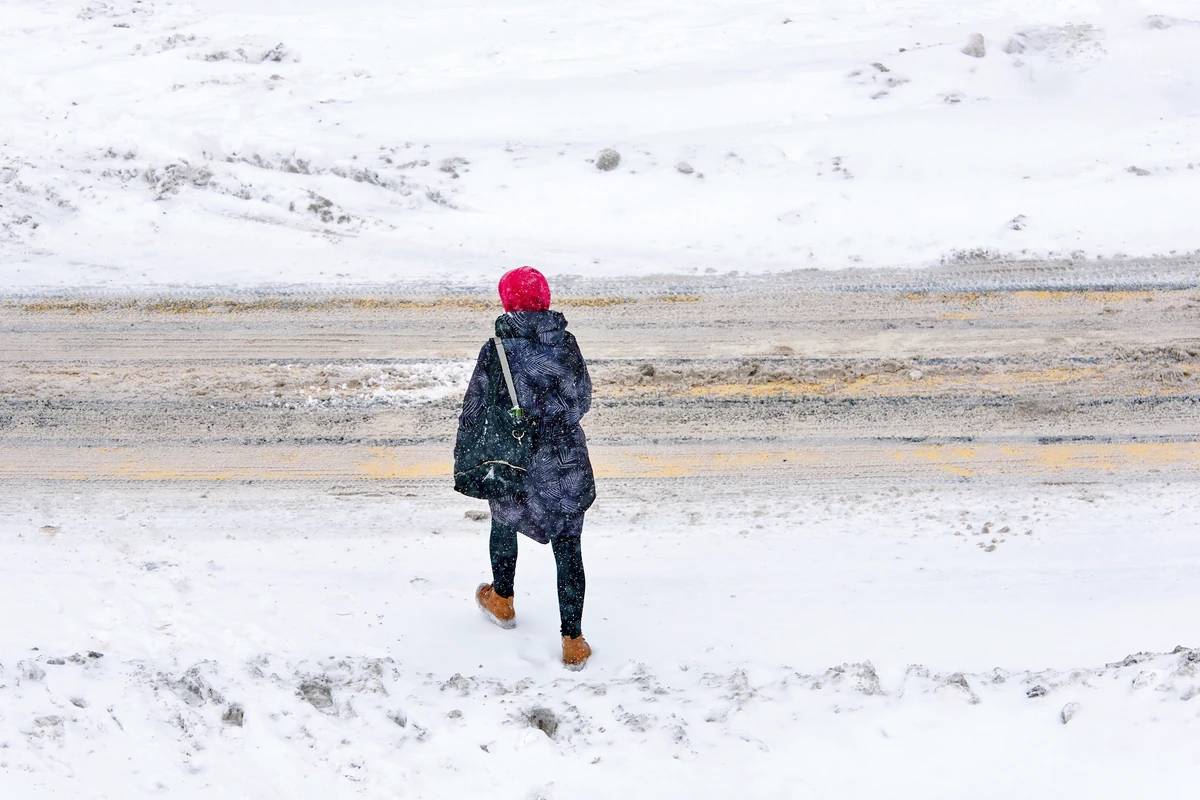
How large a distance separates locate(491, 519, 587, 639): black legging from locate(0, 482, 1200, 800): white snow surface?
0.24 metres

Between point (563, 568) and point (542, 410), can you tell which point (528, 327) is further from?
point (563, 568)

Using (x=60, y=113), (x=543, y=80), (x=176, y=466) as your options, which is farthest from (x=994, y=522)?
(x=60, y=113)

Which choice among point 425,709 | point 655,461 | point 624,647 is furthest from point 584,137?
point 425,709

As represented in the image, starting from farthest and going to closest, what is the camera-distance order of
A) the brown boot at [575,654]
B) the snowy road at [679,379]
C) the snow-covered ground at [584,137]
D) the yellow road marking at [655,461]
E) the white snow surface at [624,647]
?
the snow-covered ground at [584,137] < the snowy road at [679,379] < the yellow road marking at [655,461] < the brown boot at [575,654] < the white snow surface at [624,647]

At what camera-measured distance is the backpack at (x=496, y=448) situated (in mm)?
3832

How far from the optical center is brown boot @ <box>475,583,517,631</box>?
4.44 meters

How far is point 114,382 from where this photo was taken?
6.76 m

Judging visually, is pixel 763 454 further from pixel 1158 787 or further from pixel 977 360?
pixel 1158 787

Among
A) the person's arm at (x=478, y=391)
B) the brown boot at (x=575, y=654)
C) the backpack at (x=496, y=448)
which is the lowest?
the brown boot at (x=575, y=654)

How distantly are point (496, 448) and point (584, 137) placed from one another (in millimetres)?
6722

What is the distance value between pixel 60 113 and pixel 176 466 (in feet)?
20.0

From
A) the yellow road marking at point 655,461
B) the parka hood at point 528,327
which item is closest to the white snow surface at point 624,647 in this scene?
the yellow road marking at point 655,461

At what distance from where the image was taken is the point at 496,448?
153 inches

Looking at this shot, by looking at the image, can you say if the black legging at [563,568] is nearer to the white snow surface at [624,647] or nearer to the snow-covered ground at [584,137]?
the white snow surface at [624,647]
